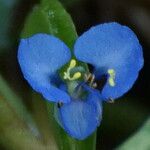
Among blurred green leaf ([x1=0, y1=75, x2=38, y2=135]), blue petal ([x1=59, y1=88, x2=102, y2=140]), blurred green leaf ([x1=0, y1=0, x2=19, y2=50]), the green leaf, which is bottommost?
blurred green leaf ([x1=0, y1=75, x2=38, y2=135])

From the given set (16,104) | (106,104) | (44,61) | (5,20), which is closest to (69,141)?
(44,61)

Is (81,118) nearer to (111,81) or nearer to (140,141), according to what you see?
(111,81)

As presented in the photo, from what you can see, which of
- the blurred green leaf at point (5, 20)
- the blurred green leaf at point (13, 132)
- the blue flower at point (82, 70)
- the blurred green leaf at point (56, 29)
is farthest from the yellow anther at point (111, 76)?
the blurred green leaf at point (5, 20)

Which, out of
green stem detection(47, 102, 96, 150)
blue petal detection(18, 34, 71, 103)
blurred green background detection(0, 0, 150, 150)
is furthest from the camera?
blurred green background detection(0, 0, 150, 150)

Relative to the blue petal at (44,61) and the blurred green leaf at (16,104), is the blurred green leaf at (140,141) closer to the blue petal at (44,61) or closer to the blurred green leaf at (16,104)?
the blurred green leaf at (16,104)

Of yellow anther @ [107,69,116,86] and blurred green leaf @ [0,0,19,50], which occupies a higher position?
yellow anther @ [107,69,116,86]

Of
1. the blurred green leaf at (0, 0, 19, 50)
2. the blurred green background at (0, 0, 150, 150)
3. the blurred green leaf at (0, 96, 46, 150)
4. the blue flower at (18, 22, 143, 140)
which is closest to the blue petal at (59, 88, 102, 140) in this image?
the blue flower at (18, 22, 143, 140)

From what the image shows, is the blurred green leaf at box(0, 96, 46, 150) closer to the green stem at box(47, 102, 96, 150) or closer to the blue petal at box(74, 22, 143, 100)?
the green stem at box(47, 102, 96, 150)
